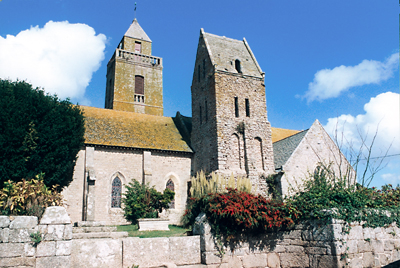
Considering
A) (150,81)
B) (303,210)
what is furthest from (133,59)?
(303,210)

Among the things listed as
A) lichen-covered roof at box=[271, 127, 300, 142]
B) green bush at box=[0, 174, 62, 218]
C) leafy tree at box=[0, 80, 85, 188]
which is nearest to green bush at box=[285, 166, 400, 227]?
green bush at box=[0, 174, 62, 218]

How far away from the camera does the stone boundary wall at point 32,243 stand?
628 centimetres

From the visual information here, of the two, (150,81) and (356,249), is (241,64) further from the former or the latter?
(356,249)

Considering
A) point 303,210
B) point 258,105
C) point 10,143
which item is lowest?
point 303,210

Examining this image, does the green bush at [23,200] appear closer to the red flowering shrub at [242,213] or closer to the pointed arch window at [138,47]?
the red flowering shrub at [242,213]

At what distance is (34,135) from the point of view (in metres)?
14.5

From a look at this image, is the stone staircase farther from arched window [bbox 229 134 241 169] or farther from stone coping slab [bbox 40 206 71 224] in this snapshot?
arched window [bbox 229 134 241 169]

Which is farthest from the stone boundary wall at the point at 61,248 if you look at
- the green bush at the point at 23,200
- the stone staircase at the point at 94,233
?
the stone staircase at the point at 94,233

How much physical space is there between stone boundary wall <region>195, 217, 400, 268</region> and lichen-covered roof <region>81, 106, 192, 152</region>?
12.8 meters

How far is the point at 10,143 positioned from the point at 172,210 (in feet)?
34.3

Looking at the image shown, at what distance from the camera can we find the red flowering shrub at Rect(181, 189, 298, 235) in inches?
316

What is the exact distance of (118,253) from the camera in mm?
6926

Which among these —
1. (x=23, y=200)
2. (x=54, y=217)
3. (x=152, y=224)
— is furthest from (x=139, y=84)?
(x=54, y=217)

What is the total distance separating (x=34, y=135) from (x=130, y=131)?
24.0 feet
